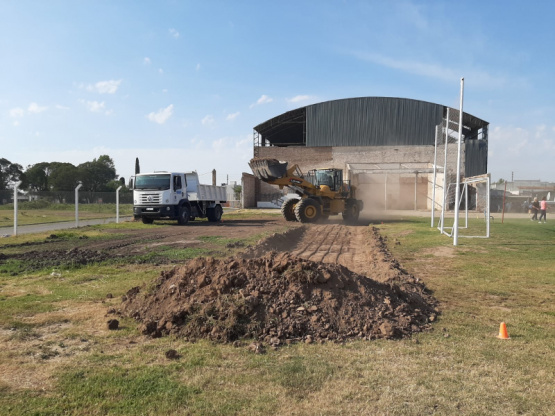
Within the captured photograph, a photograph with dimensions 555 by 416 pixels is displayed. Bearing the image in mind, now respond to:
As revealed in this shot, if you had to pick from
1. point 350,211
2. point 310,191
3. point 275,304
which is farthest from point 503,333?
point 350,211

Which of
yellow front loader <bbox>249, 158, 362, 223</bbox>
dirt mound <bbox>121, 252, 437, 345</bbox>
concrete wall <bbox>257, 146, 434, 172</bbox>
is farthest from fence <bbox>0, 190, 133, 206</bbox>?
dirt mound <bbox>121, 252, 437, 345</bbox>

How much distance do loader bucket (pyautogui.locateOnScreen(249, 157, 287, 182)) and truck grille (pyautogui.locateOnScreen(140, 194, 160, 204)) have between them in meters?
5.07

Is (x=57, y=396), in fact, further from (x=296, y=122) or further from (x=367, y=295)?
(x=296, y=122)

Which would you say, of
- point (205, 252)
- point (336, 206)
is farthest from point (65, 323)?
point (336, 206)

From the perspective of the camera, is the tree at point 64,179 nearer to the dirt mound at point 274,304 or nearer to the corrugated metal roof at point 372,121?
the corrugated metal roof at point 372,121

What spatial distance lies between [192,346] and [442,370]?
2665 millimetres

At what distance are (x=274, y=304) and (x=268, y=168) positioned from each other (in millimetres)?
16287

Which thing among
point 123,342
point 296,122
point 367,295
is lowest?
point 123,342

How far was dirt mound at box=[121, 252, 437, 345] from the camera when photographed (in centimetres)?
541

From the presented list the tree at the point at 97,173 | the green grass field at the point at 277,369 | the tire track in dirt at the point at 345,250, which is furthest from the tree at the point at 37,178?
the green grass field at the point at 277,369

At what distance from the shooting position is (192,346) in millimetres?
5047

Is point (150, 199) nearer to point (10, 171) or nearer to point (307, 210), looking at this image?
point (307, 210)

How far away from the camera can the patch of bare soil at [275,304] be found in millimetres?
5406

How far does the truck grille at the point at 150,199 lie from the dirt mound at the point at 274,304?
52.7 feet
